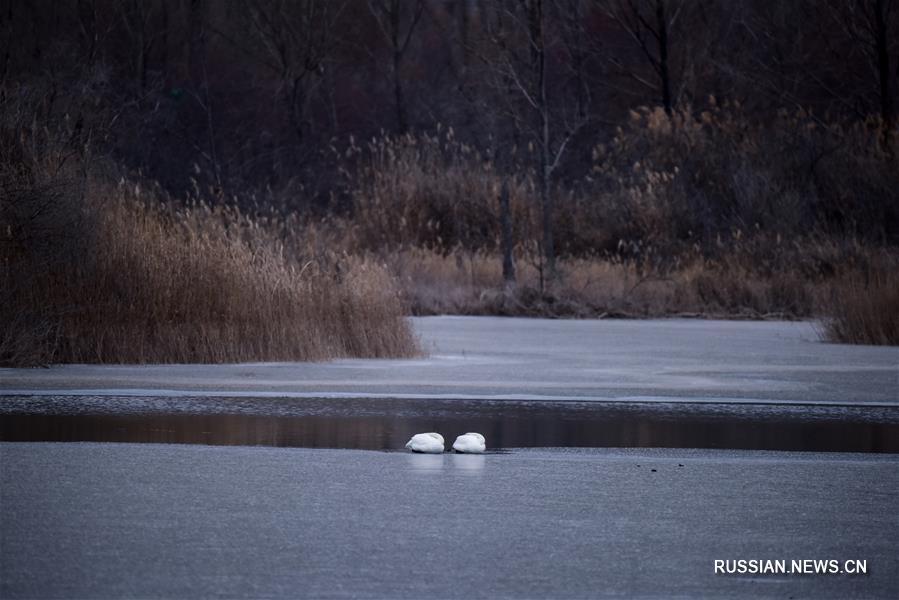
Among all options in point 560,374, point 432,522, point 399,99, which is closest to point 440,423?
point 432,522

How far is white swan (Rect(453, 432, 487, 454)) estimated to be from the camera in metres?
Answer: 7.63

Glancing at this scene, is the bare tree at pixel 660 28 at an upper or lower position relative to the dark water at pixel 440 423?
upper

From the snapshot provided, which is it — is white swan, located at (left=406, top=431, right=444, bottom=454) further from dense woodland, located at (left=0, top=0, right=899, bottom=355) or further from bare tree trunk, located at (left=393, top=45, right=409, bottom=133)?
bare tree trunk, located at (left=393, top=45, right=409, bottom=133)

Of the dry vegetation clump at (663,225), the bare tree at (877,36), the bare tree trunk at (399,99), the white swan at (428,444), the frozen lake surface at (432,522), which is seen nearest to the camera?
the frozen lake surface at (432,522)

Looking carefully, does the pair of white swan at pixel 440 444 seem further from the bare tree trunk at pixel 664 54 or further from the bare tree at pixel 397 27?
the bare tree at pixel 397 27

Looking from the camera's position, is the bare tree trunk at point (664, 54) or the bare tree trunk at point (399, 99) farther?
the bare tree trunk at point (399, 99)

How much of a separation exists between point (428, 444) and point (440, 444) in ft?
0.26

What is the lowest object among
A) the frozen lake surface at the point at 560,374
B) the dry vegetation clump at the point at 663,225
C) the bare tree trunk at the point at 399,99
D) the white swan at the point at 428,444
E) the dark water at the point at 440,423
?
the frozen lake surface at the point at 560,374

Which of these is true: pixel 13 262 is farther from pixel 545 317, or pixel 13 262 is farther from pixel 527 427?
pixel 545 317

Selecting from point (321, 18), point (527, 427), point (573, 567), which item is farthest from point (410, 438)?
point (321, 18)

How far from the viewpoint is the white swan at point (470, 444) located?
763 cm

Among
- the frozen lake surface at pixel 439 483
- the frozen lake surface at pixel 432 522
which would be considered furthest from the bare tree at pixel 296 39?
the frozen lake surface at pixel 432 522

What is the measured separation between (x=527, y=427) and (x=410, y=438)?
96 centimetres

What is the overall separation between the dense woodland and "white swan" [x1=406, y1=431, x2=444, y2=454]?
6.31 m
